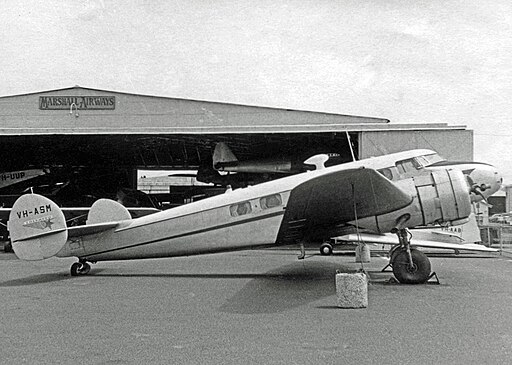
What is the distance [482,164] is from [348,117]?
18129 mm

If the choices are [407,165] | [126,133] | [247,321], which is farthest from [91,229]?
[126,133]

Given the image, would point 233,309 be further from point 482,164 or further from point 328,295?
point 482,164

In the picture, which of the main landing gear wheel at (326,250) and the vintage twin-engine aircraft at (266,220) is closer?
the vintage twin-engine aircraft at (266,220)

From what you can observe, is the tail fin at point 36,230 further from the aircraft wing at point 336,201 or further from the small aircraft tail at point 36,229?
the aircraft wing at point 336,201

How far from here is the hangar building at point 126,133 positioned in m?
25.6

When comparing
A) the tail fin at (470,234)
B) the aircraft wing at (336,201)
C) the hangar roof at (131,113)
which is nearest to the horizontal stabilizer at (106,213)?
the aircraft wing at (336,201)

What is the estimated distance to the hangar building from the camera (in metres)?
25.6

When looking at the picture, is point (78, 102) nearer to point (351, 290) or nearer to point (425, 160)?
point (425, 160)

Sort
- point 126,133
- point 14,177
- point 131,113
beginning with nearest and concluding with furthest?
point 126,133
point 131,113
point 14,177

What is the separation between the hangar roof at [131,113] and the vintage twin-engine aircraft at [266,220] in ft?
56.6

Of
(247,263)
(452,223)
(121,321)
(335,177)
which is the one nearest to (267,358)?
(121,321)

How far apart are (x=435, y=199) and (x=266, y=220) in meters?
3.65

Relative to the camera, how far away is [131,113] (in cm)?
3077

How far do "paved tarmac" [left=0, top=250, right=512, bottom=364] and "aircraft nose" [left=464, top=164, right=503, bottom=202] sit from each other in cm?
201
